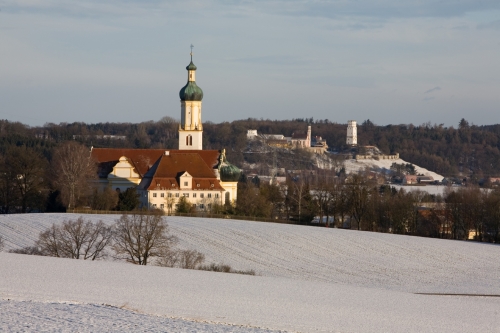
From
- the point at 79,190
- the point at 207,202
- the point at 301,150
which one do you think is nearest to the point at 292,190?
the point at 207,202

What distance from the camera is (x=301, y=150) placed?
177875 mm

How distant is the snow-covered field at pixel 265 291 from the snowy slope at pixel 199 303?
0.03 metres

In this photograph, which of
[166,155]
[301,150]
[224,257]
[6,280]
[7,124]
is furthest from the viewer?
[301,150]

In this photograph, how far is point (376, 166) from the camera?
593ft

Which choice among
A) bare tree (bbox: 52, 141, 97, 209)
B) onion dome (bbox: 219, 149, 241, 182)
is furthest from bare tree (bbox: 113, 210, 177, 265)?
onion dome (bbox: 219, 149, 241, 182)

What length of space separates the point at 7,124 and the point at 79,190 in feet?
290

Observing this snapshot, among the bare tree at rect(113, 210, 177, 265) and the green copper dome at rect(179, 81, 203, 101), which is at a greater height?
the green copper dome at rect(179, 81, 203, 101)

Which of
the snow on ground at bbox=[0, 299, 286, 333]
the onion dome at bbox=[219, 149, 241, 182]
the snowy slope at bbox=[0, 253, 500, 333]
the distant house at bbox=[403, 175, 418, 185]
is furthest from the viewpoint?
the distant house at bbox=[403, 175, 418, 185]

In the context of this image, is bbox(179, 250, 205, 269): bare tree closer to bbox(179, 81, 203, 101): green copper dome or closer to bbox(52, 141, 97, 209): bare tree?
bbox(52, 141, 97, 209): bare tree

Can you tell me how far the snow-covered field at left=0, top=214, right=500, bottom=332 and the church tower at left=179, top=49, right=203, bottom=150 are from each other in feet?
103

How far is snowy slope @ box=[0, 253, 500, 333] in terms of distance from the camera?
2266 cm

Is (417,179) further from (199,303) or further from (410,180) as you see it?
(199,303)

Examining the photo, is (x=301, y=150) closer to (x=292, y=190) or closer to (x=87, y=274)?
(x=292, y=190)

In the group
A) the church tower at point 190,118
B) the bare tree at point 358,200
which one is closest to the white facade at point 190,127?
the church tower at point 190,118
